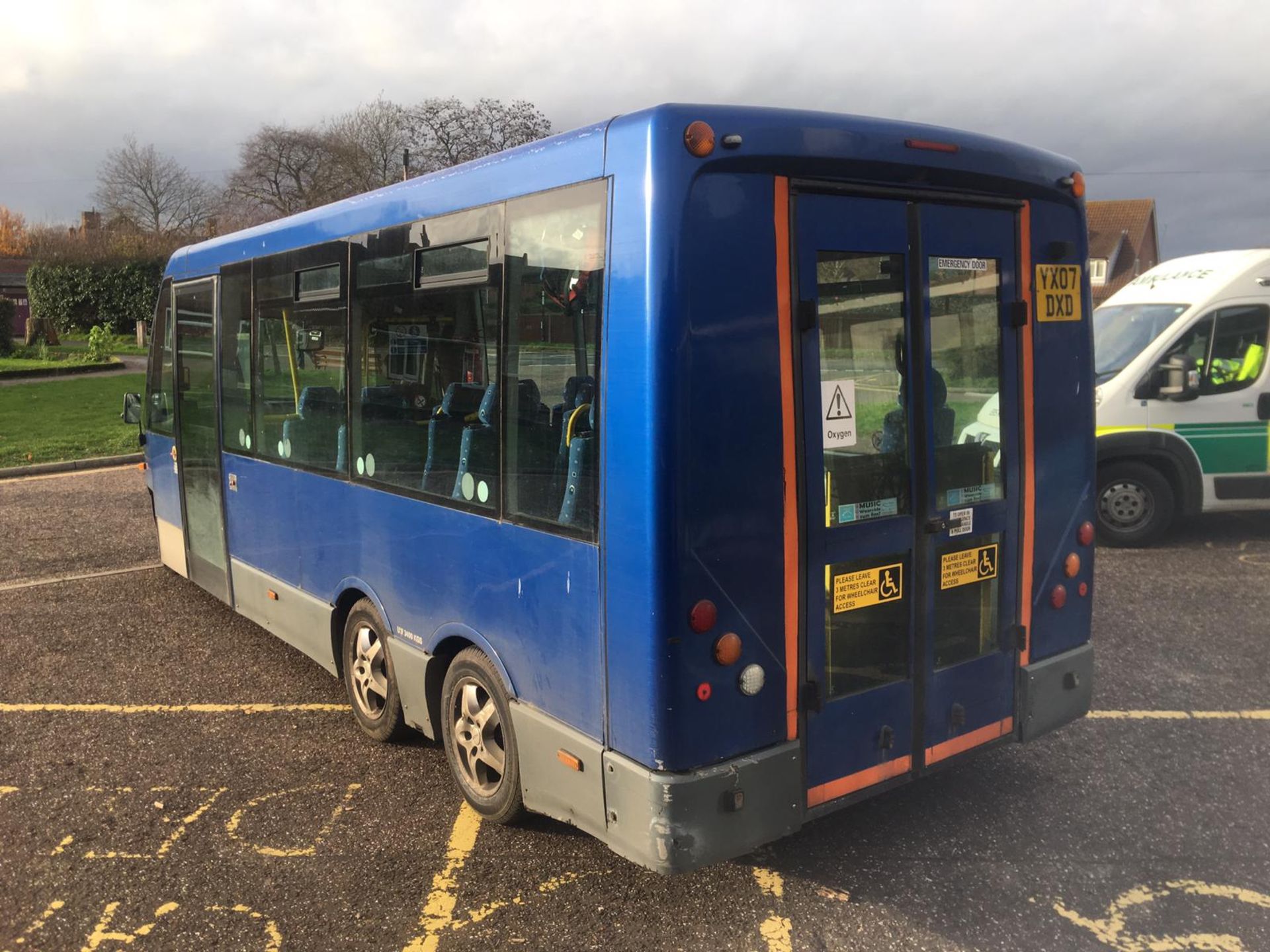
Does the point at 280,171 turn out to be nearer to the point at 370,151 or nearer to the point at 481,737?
the point at 370,151

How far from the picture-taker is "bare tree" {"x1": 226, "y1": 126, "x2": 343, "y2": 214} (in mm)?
49344

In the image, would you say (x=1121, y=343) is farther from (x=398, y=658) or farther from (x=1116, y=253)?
(x=1116, y=253)

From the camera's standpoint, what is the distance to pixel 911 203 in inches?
143

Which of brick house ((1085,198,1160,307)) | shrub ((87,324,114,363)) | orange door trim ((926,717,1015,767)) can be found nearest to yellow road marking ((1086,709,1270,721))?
orange door trim ((926,717,1015,767))

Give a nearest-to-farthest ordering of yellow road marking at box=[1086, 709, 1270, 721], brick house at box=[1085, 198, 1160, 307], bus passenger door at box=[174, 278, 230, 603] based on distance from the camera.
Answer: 1. yellow road marking at box=[1086, 709, 1270, 721]
2. bus passenger door at box=[174, 278, 230, 603]
3. brick house at box=[1085, 198, 1160, 307]

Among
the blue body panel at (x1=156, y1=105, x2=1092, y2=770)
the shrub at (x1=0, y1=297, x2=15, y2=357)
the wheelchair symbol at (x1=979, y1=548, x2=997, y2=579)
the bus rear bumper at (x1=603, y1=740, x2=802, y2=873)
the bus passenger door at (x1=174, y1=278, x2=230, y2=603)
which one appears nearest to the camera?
the blue body panel at (x1=156, y1=105, x2=1092, y2=770)

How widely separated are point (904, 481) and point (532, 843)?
6.71 ft

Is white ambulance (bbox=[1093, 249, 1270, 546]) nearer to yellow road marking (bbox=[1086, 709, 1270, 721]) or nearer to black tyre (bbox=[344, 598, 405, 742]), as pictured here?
yellow road marking (bbox=[1086, 709, 1270, 721])

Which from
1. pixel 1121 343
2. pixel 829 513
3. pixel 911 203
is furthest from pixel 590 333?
pixel 1121 343

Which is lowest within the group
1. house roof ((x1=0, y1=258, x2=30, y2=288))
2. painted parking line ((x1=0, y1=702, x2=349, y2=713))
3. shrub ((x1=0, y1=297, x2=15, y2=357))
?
painted parking line ((x1=0, y1=702, x2=349, y2=713))

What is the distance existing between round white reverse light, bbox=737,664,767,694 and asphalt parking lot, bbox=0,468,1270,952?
886 mm

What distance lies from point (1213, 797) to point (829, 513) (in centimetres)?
245

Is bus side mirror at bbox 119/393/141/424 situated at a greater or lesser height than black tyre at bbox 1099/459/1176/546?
greater

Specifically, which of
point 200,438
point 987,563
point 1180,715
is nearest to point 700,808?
point 987,563
